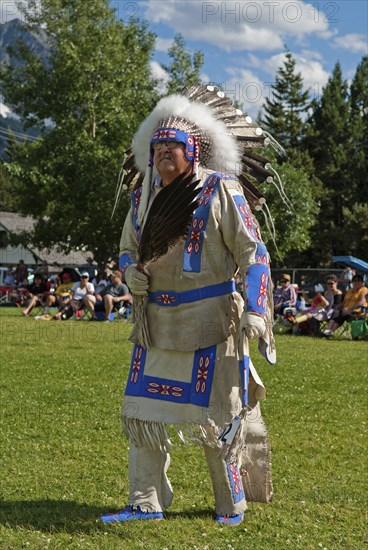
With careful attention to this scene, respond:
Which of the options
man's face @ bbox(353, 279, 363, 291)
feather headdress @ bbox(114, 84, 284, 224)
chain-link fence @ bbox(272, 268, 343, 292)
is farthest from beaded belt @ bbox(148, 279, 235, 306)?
chain-link fence @ bbox(272, 268, 343, 292)

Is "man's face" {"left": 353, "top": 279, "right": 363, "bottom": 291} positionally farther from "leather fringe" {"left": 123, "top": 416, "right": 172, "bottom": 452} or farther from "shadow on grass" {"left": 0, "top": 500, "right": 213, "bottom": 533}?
"leather fringe" {"left": 123, "top": 416, "right": 172, "bottom": 452}

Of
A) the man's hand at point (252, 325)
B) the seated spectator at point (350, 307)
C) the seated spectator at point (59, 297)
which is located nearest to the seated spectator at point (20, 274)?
the seated spectator at point (59, 297)

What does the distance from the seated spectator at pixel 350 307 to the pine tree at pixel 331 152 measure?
108 ft

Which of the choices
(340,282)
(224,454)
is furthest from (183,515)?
(340,282)

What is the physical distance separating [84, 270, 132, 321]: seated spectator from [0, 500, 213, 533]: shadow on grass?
484 inches

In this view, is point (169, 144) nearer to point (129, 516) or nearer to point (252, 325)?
point (252, 325)

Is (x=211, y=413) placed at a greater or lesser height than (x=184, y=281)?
lesser

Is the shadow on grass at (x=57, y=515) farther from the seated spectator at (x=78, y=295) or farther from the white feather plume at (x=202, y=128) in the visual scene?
the seated spectator at (x=78, y=295)

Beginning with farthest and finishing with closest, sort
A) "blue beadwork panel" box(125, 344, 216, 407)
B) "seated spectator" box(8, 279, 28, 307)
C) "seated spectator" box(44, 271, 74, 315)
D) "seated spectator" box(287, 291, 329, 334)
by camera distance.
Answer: "seated spectator" box(8, 279, 28, 307) → "seated spectator" box(44, 271, 74, 315) → "seated spectator" box(287, 291, 329, 334) → "blue beadwork panel" box(125, 344, 216, 407)

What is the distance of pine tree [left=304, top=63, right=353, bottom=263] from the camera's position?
161 feet

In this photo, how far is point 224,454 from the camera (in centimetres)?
412

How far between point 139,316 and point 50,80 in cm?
2624

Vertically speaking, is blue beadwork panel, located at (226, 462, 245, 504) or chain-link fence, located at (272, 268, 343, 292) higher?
chain-link fence, located at (272, 268, 343, 292)

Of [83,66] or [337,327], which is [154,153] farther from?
[83,66]
